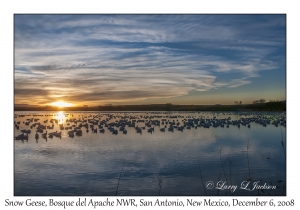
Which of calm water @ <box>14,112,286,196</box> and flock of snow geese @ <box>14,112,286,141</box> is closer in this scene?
calm water @ <box>14,112,286,196</box>

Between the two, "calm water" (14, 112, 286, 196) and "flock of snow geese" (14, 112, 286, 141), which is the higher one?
"flock of snow geese" (14, 112, 286, 141)

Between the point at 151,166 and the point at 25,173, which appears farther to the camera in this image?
the point at 151,166

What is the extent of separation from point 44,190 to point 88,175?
2193 mm

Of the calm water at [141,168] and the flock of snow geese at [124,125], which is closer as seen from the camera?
the calm water at [141,168]

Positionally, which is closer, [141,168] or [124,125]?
[141,168]

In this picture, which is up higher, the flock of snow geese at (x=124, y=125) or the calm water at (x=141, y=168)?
the flock of snow geese at (x=124, y=125)

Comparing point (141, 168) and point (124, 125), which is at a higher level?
point (124, 125)
